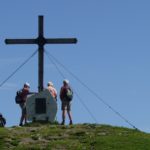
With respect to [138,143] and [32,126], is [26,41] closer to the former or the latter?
[32,126]

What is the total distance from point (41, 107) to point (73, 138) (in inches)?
210

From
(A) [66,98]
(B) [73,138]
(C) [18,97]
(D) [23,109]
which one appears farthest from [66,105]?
(B) [73,138]

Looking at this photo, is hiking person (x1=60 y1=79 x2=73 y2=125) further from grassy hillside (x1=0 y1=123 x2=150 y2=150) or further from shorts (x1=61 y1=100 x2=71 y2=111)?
grassy hillside (x1=0 y1=123 x2=150 y2=150)

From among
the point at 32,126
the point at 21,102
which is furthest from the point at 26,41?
the point at 32,126

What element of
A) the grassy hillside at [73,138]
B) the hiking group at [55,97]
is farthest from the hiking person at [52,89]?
the grassy hillside at [73,138]

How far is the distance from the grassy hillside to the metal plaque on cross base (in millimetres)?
2415

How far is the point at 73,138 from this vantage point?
22.9 m

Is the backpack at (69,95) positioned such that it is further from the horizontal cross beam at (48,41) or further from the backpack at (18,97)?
the horizontal cross beam at (48,41)

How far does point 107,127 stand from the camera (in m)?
25.2

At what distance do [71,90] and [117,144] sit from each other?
6.04 metres

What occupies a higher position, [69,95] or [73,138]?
[69,95]

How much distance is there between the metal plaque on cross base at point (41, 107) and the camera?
2788 centimetres

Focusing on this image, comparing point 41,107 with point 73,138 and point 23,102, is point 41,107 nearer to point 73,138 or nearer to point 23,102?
point 23,102

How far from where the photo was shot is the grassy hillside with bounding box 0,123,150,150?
21.5m
